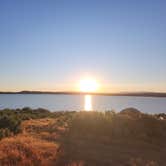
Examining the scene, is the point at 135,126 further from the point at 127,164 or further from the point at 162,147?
the point at 127,164

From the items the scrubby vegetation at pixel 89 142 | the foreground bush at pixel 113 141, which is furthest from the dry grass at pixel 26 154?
the foreground bush at pixel 113 141

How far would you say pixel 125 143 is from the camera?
1681cm

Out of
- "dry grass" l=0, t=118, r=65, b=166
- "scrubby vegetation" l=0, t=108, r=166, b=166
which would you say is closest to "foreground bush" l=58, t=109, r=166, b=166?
"scrubby vegetation" l=0, t=108, r=166, b=166

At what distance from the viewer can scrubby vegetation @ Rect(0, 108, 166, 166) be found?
1130 centimetres

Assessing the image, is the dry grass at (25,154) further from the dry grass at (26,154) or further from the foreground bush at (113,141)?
the foreground bush at (113,141)

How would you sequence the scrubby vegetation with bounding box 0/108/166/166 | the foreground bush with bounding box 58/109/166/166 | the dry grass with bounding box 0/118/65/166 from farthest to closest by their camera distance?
the foreground bush with bounding box 58/109/166/166 < the scrubby vegetation with bounding box 0/108/166/166 < the dry grass with bounding box 0/118/65/166

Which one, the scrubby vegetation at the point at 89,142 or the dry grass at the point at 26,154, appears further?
the scrubby vegetation at the point at 89,142

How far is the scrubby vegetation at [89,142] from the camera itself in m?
11.3

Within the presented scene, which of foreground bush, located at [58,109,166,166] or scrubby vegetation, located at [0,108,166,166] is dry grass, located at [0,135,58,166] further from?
foreground bush, located at [58,109,166,166]

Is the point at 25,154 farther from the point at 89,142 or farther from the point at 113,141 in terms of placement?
the point at 113,141

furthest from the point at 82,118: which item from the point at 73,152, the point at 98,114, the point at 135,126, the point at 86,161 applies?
the point at 86,161

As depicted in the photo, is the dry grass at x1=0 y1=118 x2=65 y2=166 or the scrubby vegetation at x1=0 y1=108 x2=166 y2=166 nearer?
the dry grass at x1=0 y1=118 x2=65 y2=166

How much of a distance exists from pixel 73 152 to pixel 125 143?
492cm

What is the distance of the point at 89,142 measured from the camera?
16.3 m
